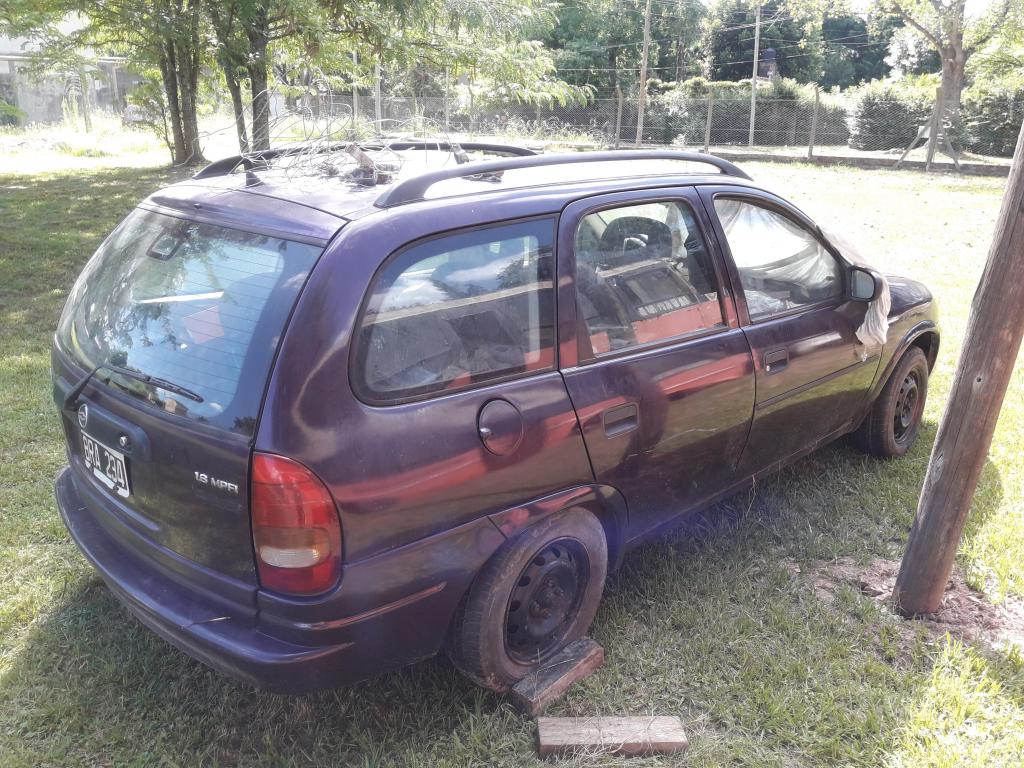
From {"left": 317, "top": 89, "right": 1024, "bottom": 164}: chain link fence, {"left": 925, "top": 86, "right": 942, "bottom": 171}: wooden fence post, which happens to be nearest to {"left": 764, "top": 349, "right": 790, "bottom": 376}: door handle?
{"left": 925, "top": 86, "right": 942, "bottom": 171}: wooden fence post

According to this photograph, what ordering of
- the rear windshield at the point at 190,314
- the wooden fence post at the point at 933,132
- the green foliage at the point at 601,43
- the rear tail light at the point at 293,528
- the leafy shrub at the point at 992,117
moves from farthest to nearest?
1. the green foliage at the point at 601,43
2. the leafy shrub at the point at 992,117
3. the wooden fence post at the point at 933,132
4. the rear windshield at the point at 190,314
5. the rear tail light at the point at 293,528

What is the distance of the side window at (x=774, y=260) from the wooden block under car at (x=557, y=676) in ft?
4.94

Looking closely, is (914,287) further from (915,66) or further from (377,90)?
(915,66)

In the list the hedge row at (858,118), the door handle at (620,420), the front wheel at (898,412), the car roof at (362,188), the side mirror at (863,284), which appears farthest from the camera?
the hedge row at (858,118)

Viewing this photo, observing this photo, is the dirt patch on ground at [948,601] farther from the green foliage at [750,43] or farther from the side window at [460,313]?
the green foliage at [750,43]

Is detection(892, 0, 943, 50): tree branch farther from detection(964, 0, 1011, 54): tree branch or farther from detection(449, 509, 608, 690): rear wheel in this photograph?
detection(449, 509, 608, 690): rear wheel

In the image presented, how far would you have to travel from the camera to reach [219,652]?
2258mm

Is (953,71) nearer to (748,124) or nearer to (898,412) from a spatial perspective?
(748,124)

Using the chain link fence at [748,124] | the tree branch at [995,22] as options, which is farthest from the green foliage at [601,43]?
the tree branch at [995,22]

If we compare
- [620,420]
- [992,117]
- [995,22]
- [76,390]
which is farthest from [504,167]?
[995,22]

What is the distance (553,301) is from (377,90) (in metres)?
22.7

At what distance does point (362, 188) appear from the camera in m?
2.75

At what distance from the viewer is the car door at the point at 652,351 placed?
2.80 meters

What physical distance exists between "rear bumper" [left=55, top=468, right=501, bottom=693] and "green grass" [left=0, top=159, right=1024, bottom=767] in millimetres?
392
